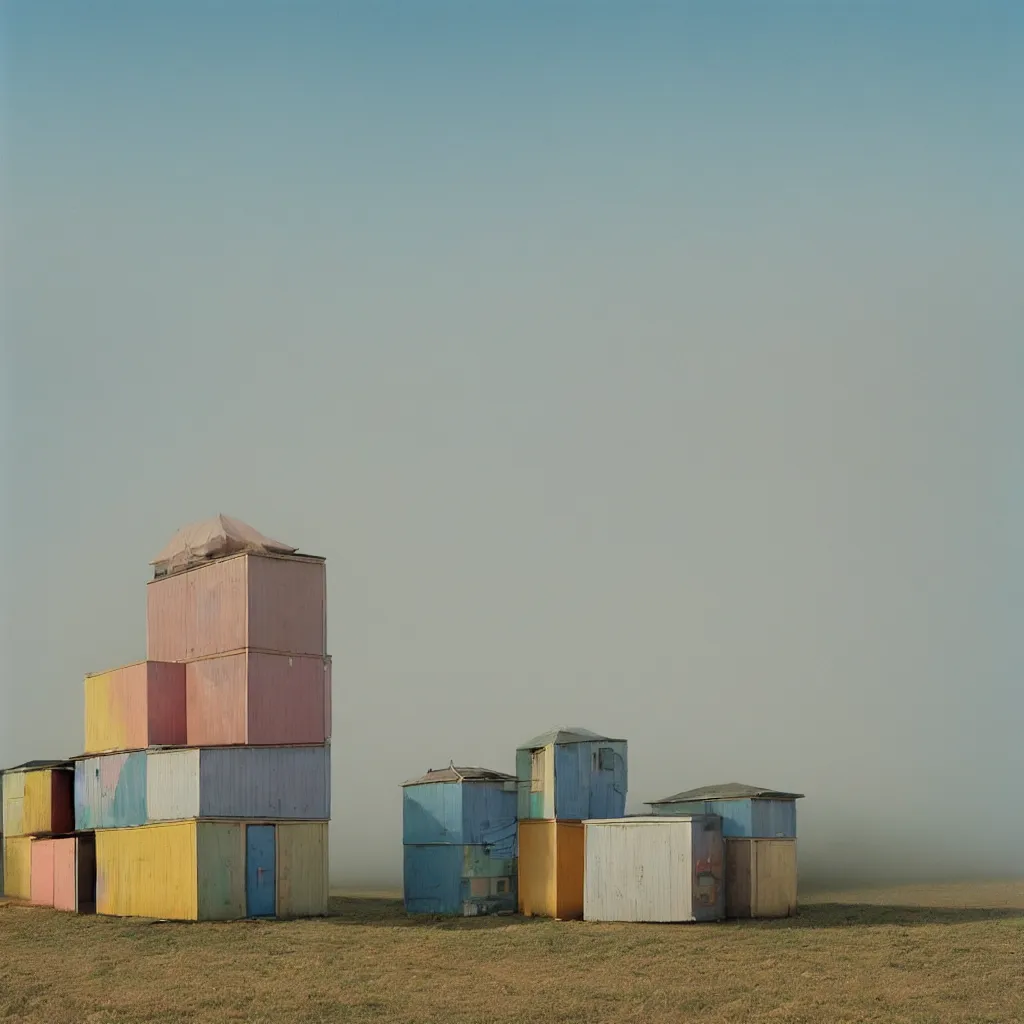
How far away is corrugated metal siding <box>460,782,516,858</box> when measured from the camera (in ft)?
149

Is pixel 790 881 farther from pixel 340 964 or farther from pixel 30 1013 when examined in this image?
pixel 30 1013

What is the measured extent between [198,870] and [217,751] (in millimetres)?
3598

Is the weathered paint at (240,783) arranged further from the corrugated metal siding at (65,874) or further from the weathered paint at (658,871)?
the weathered paint at (658,871)

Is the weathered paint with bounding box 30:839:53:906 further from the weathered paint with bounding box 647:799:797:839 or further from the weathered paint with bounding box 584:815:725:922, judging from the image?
the weathered paint with bounding box 647:799:797:839

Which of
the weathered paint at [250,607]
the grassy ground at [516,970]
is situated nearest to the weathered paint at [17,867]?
the grassy ground at [516,970]

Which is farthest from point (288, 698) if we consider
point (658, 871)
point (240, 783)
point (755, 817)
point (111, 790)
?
point (755, 817)

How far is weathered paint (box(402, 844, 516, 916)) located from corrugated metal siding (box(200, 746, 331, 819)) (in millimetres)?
3903

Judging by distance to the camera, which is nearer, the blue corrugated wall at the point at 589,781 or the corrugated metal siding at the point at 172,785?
the corrugated metal siding at the point at 172,785

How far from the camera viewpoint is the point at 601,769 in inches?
1807

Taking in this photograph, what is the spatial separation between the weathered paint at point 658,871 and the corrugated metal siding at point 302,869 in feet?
28.2

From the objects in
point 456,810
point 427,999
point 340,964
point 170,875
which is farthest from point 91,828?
point 427,999

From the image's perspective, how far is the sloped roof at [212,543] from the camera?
48.9 metres

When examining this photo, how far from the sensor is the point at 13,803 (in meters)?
53.9

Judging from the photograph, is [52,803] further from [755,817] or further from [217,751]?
[755,817]
